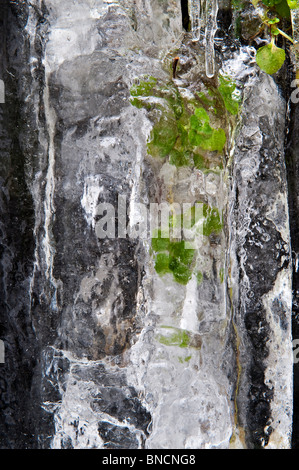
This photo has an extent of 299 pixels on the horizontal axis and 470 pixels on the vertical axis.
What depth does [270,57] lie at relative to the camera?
1.69m

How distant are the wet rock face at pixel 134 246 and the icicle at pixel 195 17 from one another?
0.05m

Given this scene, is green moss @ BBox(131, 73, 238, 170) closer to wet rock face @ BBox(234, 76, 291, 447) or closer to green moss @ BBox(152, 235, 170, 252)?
wet rock face @ BBox(234, 76, 291, 447)

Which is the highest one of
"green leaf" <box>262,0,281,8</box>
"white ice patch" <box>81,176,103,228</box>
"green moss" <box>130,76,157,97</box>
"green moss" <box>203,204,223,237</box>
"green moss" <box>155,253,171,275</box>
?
"green leaf" <box>262,0,281,8</box>

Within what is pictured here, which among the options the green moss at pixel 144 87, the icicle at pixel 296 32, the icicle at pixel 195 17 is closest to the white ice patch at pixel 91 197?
the green moss at pixel 144 87

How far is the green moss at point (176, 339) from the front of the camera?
1.69 m

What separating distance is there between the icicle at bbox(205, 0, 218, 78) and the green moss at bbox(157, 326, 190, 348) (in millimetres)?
1134

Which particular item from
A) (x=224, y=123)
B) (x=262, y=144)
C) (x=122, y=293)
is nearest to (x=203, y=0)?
(x=224, y=123)

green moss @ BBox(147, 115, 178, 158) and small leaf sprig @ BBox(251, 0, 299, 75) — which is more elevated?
small leaf sprig @ BBox(251, 0, 299, 75)

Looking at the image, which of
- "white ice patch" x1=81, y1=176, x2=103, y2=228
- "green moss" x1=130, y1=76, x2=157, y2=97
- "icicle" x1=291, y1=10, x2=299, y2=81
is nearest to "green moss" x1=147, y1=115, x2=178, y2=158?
"green moss" x1=130, y1=76, x2=157, y2=97

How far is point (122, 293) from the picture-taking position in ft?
5.24

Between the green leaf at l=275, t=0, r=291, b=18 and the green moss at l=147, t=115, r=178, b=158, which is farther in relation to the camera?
the green leaf at l=275, t=0, r=291, b=18

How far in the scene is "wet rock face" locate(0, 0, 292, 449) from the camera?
5.21 feet

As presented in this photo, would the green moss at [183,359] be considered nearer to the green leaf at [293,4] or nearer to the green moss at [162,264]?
the green moss at [162,264]
